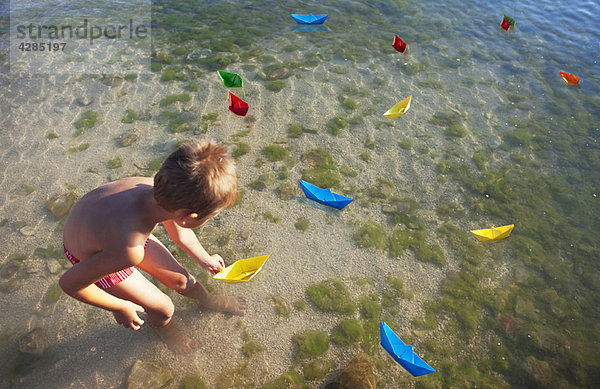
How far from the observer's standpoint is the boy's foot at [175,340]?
9.18 ft

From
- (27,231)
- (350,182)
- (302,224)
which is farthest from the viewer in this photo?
(350,182)

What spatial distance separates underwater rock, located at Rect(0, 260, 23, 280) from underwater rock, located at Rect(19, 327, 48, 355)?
2.18ft

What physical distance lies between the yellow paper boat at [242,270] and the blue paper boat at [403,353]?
1.05 metres

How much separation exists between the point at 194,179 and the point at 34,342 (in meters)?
2.06

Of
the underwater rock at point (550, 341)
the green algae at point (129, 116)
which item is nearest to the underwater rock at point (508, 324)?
the underwater rock at point (550, 341)

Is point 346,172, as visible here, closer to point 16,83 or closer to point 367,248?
point 367,248

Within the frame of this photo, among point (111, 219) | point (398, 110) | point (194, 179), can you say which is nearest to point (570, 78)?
point (398, 110)

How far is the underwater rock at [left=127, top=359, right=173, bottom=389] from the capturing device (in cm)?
259

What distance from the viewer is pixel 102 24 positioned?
6.82m

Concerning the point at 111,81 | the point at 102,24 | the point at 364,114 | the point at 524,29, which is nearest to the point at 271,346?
the point at 364,114

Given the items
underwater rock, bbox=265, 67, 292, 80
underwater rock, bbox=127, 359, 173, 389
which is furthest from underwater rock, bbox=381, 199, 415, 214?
underwater rock, bbox=265, 67, 292, 80

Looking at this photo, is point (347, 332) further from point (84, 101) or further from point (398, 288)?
point (84, 101)

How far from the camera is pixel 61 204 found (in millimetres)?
3746

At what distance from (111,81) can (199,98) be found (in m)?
1.43
